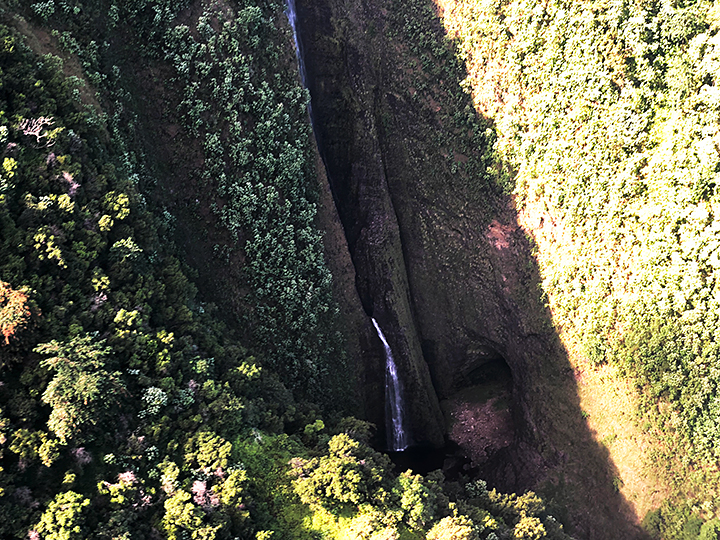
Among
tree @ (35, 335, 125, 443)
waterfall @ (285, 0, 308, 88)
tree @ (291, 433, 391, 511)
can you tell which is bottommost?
tree @ (291, 433, 391, 511)

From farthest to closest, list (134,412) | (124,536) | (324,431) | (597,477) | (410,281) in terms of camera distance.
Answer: (410,281) → (597,477) → (324,431) → (134,412) → (124,536)

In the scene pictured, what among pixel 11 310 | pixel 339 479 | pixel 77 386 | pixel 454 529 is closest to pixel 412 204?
pixel 339 479

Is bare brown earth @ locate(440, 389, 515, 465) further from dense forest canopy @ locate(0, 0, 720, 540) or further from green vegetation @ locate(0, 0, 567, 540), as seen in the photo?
green vegetation @ locate(0, 0, 567, 540)

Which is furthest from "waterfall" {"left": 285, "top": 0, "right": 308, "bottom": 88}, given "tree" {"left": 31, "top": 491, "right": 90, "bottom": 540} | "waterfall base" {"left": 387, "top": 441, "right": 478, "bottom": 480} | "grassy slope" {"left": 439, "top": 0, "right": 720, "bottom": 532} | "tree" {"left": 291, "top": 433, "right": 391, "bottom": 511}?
"tree" {"left": 31, "top": 491, "right": 90, "bottom": 540}

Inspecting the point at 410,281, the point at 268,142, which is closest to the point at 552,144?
the point at 410,281

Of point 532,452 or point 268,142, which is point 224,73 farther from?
point 532,452

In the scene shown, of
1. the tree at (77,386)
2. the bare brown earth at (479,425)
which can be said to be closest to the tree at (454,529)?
the tree at (77,386)
